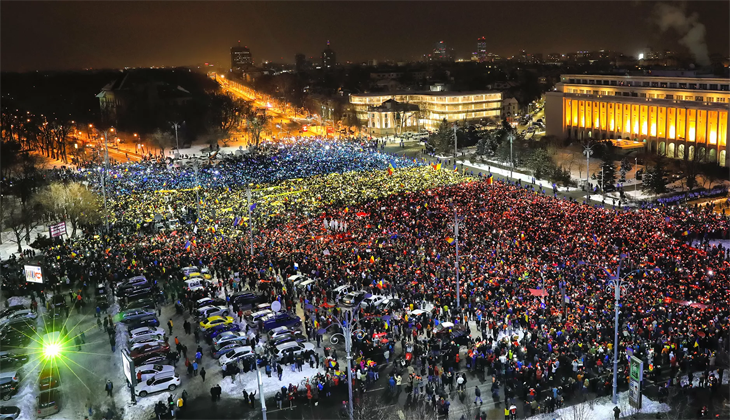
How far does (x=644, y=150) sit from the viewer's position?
211 ft

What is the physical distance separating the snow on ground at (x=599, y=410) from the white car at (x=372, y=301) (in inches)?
331

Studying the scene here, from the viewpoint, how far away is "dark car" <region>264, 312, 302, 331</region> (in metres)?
22.8

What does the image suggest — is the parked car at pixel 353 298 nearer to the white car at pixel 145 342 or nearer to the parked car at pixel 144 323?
the white car at pixel 145 342

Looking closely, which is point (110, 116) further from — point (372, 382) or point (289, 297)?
point (372, 382)

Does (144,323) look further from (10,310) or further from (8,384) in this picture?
(10,310)

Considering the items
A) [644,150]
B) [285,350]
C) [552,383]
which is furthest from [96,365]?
[644,150]

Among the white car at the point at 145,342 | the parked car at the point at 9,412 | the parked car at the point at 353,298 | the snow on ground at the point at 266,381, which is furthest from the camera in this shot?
the parked car at the point at 353,298

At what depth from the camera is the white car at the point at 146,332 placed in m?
22.2

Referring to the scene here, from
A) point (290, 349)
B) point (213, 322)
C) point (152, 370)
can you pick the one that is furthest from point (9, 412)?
point (290, 349)

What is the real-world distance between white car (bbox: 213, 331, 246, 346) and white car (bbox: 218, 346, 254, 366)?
0.58 metres

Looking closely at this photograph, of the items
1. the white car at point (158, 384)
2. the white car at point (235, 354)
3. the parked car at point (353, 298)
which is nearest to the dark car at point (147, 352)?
the white car at point (158, 384)

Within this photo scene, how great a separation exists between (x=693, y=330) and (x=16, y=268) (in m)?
30.0

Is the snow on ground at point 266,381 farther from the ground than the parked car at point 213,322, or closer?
closer

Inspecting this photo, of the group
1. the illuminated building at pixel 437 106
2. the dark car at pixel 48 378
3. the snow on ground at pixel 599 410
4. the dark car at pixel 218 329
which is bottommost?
the snow on ground at pixel 599 410
